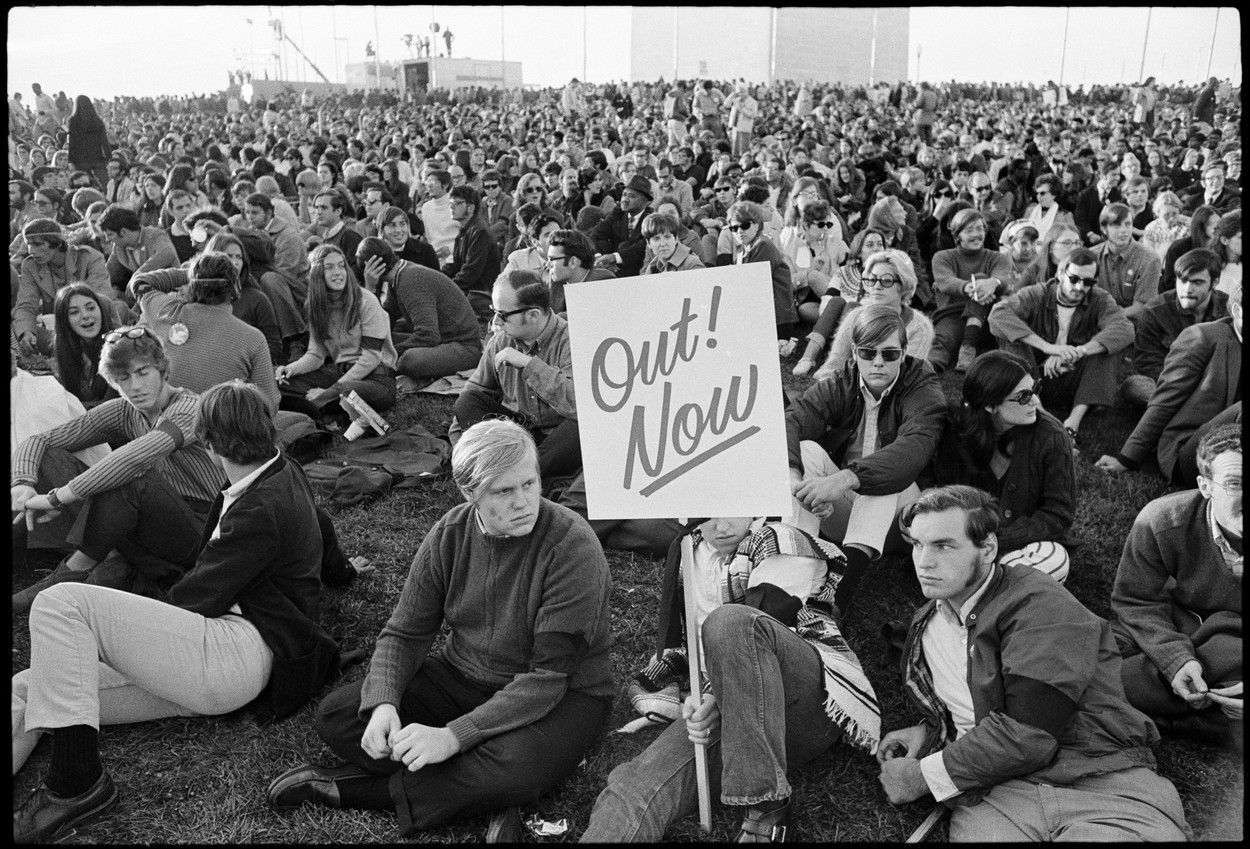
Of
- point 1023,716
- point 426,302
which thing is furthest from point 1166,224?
point 1023,716

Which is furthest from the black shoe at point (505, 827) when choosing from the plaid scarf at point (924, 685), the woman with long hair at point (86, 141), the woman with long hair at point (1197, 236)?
the woman with long hair at point (86, 141)

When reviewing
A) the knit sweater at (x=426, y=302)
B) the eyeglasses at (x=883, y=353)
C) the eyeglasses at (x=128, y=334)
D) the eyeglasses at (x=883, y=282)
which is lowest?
the knit sweater at (x=426, y=302)

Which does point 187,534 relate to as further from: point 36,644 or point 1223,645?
point 1223,645

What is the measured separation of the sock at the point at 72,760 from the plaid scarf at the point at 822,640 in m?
1.77

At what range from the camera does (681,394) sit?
108 inches

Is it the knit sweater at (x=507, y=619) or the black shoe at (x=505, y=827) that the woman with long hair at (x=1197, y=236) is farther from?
the black shoe at (x=505, y=827)

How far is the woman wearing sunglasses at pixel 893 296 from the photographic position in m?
5.36

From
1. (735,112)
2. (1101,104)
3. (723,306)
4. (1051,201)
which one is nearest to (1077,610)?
(723,306)

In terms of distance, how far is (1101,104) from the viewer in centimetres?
3000

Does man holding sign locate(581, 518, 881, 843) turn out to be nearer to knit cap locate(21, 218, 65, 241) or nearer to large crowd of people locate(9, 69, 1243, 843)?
large crowd of people locate(9, 69, 1243, 843)

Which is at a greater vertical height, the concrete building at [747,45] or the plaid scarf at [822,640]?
the concrete building at [747,45]

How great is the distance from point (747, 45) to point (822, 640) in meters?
41.4

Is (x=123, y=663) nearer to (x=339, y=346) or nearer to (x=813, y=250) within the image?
(x=339, y=346)

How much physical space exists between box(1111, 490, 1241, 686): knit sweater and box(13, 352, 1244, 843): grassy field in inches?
14.7
